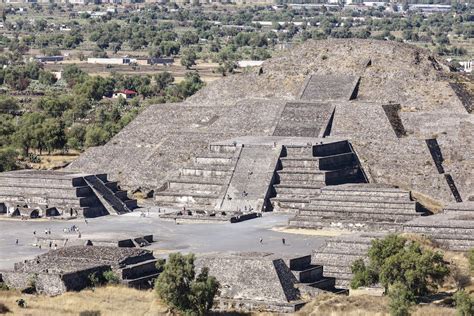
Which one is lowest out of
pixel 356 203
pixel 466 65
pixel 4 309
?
pixel 4 309

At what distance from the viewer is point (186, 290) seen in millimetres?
55594

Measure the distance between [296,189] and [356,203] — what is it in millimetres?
5416

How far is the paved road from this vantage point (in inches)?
2648

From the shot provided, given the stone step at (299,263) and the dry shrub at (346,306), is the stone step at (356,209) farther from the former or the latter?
the dry shrub at (346,306)

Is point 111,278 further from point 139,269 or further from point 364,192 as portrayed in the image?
point 364,192

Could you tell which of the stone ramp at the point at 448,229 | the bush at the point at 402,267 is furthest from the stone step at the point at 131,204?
the bush at the point at 402,267

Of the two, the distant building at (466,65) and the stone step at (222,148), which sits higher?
the distant building at (466,65)

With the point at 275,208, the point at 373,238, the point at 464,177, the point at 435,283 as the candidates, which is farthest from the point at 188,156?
the point at 435,283

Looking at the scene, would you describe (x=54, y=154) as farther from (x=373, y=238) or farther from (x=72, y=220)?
(x=373, y=238)

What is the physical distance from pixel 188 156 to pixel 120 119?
77.6 ft

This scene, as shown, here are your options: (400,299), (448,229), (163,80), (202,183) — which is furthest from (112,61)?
(400,299)

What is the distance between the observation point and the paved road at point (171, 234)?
221ft

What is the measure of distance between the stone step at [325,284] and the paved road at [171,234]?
274 cm

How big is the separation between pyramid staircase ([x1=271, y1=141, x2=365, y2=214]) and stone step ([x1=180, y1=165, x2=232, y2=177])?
115 inches
